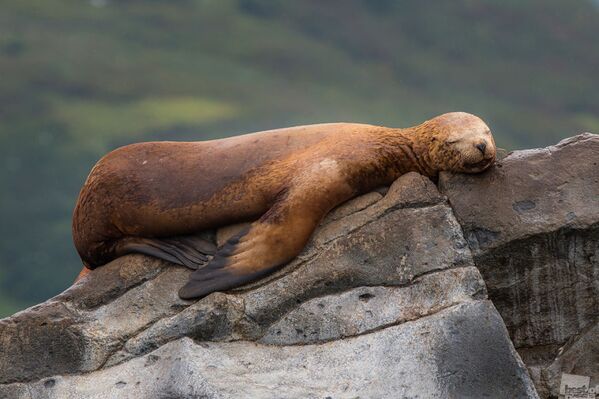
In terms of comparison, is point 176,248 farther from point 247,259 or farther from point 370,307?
point 370,307

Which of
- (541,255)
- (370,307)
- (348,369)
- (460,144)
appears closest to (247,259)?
(370,307)

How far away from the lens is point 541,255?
6.73 metres

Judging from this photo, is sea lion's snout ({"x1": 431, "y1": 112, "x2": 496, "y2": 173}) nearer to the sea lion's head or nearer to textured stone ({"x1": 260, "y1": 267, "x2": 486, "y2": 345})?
the sea lion's head

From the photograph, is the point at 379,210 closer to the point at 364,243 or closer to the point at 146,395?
the point at 364,243

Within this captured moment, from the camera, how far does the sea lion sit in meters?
6.67

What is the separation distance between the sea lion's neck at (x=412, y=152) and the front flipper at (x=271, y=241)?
0.49m

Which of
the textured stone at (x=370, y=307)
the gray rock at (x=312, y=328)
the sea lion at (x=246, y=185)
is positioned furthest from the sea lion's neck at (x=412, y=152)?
the textured stone at (x=370, y=307)

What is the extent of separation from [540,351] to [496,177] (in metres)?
1.07

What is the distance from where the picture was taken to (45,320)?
6.57m

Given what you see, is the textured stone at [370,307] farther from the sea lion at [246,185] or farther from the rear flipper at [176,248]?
the rear flipper at [176,248]

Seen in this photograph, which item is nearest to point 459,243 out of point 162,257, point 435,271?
point 435,271

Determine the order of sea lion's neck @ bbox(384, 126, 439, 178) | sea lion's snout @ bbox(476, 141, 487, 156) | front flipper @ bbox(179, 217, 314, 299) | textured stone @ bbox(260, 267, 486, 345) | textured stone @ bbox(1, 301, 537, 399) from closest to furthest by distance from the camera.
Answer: textured stone @ bbox(1, 301, 537, 399)
textured stone @ bbox(260, 267, 486, 345)
front flipper @ bbox(179, 217, 314, 299)
sea lion's snout @ bbox(476, 141, 487, 156)
sea lion's neck @ bbox(384, 126, 439, 178)
